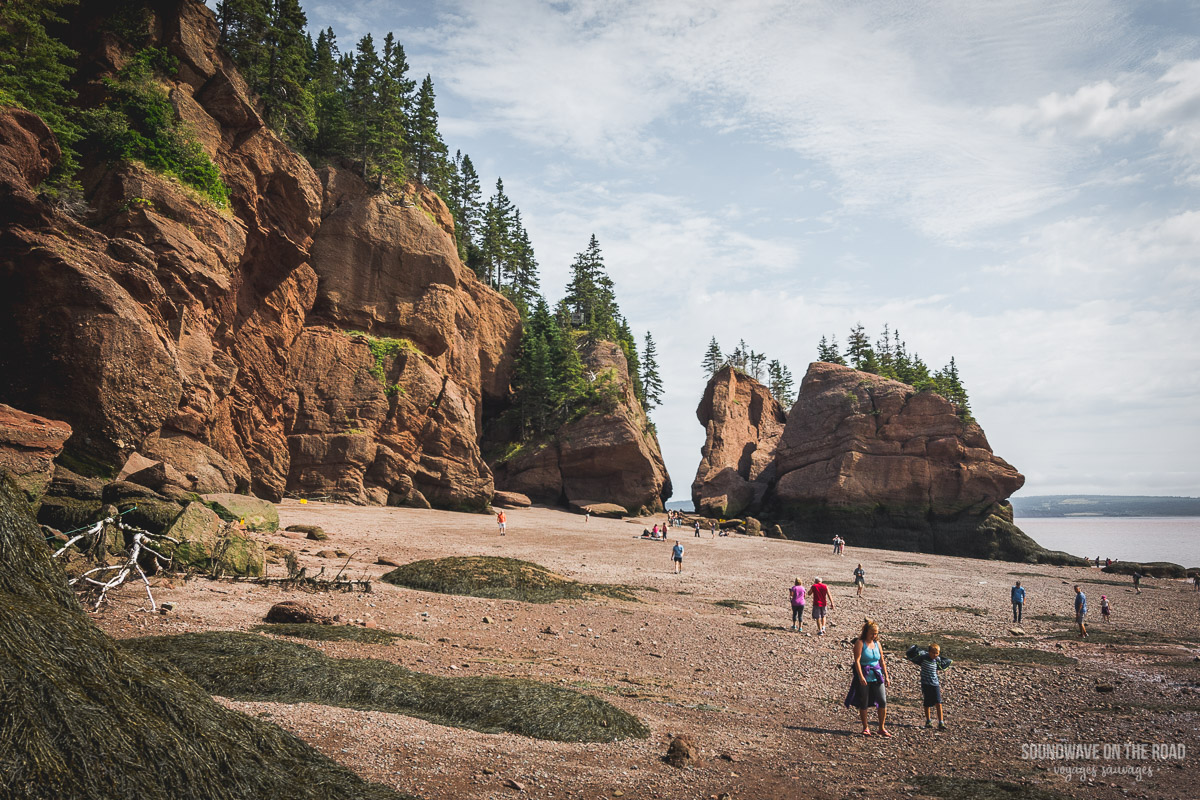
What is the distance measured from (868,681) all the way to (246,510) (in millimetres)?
21033

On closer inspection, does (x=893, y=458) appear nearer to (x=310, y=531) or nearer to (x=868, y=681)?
(x=310, y=531)

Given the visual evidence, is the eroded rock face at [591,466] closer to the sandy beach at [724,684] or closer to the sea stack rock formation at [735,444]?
the sea stack rock formation at [735,444]

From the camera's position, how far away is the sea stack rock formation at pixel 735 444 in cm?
7344

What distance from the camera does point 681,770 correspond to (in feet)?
26.8

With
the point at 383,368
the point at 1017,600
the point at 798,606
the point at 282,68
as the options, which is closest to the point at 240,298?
the point at 383,368

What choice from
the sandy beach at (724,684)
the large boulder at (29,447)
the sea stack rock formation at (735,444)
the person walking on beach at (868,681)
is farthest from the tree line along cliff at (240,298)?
the person walking on beach at (868,681)

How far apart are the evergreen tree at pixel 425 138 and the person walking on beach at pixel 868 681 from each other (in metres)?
53.7

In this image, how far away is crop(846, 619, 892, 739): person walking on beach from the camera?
10609mm

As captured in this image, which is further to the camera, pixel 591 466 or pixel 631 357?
pixel 631 357

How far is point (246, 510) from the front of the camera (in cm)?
2259

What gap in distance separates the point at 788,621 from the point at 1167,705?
9278 mm

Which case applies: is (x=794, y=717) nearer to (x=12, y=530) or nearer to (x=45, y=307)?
→ (x=12, y=530)

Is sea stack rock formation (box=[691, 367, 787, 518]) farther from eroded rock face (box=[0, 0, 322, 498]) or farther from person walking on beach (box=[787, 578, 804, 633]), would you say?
person walking on beach (box=[787, 578, 804, 633])

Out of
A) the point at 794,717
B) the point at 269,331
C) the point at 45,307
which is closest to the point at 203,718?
the point at 794,717
